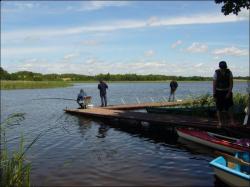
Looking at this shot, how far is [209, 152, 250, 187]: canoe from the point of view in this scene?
28.1 feet

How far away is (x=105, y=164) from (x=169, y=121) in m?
6.47

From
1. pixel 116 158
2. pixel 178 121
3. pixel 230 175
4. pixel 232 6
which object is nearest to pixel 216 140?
pixel 116 158

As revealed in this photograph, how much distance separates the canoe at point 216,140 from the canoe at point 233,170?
79.0 inches

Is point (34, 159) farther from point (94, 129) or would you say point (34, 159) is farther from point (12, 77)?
point (12, 77)

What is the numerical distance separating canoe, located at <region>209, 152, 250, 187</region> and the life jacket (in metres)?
4.24

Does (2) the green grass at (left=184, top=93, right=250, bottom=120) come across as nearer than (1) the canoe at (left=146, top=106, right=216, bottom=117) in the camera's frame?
Yes

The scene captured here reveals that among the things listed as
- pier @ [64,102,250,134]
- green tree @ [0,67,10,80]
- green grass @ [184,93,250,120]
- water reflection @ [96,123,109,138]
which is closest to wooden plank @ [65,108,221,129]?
pier @ [64,102,250,134]

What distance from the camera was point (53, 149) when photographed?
50.9 ft

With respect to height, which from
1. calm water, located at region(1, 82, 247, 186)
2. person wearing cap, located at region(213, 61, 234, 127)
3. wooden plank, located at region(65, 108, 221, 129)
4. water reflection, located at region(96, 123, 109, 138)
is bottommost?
calm water, located at region(1, 82, 247, 186)

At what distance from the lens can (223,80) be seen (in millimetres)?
14055

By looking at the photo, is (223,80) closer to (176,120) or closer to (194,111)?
(176,120)

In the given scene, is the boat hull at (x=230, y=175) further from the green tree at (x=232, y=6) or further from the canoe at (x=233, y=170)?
the green tree at (x=232, y=6)

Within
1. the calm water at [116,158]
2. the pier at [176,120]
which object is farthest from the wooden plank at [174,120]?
the calm water at [116,158]

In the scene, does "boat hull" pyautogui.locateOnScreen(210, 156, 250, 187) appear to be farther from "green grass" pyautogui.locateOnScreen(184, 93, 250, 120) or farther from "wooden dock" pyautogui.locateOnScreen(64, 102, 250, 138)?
"green grass" pyautogui.locateOnScreen(184, 93, 250, 120)
